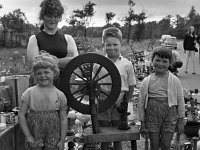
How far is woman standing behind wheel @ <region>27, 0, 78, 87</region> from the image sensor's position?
2881mm

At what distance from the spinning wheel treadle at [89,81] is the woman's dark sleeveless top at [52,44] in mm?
329

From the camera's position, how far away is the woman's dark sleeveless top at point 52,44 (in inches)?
116

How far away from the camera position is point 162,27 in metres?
27.7

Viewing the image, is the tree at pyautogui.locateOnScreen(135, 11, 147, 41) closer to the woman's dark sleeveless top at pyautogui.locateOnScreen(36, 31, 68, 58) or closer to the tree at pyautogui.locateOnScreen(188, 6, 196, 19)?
the tree at pyautogui.locateOnScreen(188, 6, 196, 19)

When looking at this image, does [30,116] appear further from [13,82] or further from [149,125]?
[13,82]

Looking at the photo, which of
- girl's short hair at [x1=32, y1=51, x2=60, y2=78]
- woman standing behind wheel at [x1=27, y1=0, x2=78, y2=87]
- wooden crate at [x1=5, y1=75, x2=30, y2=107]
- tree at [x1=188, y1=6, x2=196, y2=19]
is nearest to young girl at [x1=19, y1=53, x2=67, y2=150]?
girl's short hair at [x1=32, y1=51, x2=60, y2=78]

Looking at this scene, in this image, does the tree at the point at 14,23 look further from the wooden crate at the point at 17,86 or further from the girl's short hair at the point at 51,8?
the girl's short hair at the point at 51,8

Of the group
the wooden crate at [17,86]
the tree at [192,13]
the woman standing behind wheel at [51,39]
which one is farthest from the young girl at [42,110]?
the tree at [192,13]

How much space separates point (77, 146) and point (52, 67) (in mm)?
1384

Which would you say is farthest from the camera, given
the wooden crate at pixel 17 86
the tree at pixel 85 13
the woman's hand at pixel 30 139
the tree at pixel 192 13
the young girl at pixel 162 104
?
the tree at pixel 192 13

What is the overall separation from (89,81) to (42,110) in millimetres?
392

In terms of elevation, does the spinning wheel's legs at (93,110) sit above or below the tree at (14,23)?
below

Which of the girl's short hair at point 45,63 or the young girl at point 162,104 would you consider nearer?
the girl's short hair at point 45,63

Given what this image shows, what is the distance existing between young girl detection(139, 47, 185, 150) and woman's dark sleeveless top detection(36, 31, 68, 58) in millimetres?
721
